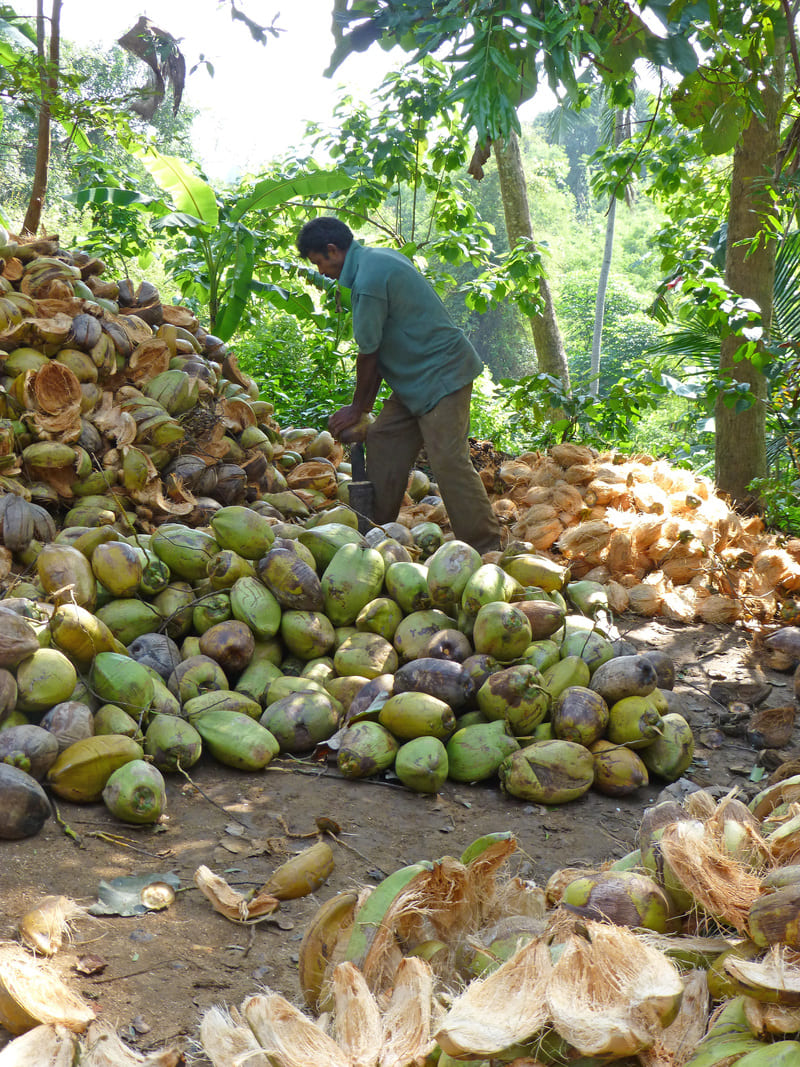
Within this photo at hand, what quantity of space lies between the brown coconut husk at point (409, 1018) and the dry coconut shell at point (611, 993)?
199mm

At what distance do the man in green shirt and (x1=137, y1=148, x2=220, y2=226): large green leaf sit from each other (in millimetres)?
2656

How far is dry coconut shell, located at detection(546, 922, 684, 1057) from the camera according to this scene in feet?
3.59

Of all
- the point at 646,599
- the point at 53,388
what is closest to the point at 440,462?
the point at 646,599

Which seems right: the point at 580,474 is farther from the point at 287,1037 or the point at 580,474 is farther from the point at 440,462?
the point at 287,1037

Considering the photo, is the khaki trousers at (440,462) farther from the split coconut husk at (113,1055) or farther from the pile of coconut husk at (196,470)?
the split coconut husk at (113,1055)

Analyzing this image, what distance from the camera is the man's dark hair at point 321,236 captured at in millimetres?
4766

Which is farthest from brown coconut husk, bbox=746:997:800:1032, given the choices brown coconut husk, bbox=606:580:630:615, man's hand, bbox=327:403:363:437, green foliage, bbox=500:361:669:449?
green foliage, bbox=500:361:669:449

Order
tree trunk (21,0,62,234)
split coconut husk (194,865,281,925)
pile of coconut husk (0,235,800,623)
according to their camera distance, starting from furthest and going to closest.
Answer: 1. tree trunk (21,0,62,234)
2. pile of coconut husk (0,235,800,623)
3. split coconut husk (194,865,281,925)

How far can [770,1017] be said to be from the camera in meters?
1.07

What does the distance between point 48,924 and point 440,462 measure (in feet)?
11.3

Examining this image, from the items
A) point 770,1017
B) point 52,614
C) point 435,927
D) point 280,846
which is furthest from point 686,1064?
point 52,614

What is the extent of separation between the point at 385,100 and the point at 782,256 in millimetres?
4008

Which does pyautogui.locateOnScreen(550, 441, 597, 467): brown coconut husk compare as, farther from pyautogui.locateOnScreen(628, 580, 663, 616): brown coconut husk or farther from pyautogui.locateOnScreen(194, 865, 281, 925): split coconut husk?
pyautogui.locateOnScreen(194, 865, 281, 925): split coconut husk

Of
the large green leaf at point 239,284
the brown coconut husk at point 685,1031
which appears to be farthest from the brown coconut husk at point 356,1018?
the large green leaf at point 239,284
